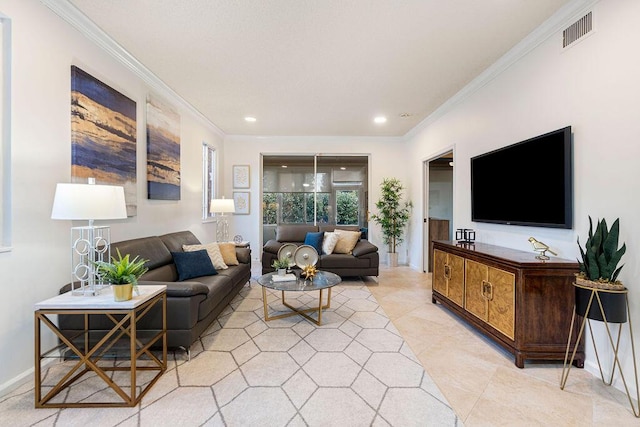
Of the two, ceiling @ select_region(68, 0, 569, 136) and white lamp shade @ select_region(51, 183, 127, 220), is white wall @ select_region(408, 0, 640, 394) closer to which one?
ceiling @ select_region(68, 0, 569, 136)

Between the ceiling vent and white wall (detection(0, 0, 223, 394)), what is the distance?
13.1ft

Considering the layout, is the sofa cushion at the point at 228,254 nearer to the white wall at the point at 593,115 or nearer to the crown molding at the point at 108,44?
the crown molding at the point at 108,44

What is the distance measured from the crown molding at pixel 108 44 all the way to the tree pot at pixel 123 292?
214 cm

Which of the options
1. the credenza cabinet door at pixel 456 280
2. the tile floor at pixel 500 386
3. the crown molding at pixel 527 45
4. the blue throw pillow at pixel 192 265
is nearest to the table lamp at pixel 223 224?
the blue throw pillow at pixel 192 265

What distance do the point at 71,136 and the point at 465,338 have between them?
3.85m

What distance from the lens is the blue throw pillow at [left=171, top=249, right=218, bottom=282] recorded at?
317 cm

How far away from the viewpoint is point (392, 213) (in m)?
5.84

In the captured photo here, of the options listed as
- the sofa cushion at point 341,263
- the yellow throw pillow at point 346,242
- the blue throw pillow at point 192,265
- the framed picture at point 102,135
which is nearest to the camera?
the framed picture at point 102,135

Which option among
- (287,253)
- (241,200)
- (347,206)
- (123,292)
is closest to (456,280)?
(287,253)

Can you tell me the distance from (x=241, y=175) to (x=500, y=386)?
18.0 feet

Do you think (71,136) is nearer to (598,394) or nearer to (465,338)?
(465,338)

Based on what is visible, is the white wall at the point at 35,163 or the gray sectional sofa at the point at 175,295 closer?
the white wall at the point at 35,163

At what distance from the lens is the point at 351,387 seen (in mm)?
1930

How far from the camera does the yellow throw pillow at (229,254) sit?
150 inches
